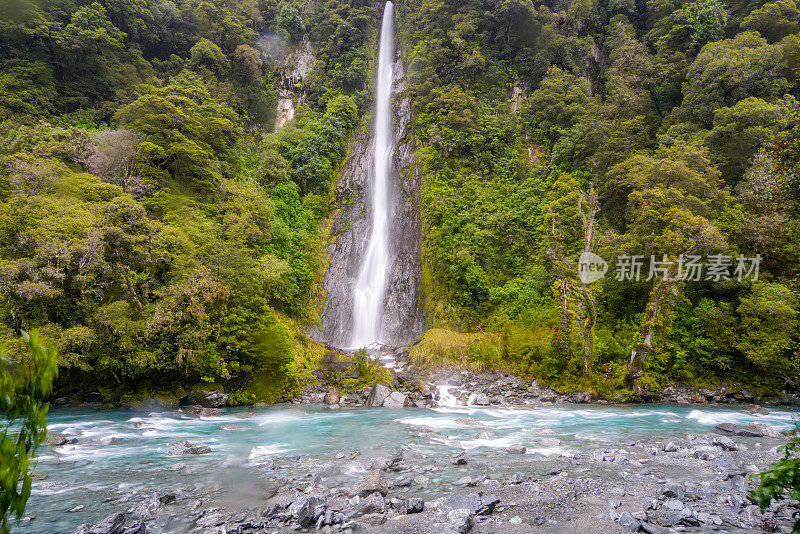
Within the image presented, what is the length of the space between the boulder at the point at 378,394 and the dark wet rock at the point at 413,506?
869 centimetres

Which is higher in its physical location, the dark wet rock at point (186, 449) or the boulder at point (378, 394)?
the dark wet rock at point (186, 449)

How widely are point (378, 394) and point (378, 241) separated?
525 inches

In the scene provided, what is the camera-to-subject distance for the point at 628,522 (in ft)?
16.6

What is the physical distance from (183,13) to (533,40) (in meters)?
29.2

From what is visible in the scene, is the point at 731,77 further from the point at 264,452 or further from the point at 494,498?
the point at 264,452

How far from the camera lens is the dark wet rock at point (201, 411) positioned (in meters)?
12.4

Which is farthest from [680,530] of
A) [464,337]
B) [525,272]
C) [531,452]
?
[525,272]

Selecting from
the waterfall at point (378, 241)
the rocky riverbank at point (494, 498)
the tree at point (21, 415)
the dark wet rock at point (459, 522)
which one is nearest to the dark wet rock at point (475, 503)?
the rocky riverbank at point (494, 498)

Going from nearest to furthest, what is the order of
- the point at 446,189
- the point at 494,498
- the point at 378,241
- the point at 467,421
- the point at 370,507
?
the point at 370,507, the point at 494,498, the point at 467,421, the point at 446,189, the point at 378,241

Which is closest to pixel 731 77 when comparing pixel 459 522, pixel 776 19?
pixel 776 19

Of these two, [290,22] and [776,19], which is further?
[290,22]

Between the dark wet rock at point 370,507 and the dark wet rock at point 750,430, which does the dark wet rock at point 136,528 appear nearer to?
the dark wet rock at point 370,507

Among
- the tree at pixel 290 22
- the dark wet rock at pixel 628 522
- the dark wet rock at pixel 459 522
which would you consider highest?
the tree at pixel 290 22

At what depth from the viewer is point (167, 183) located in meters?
17.6
